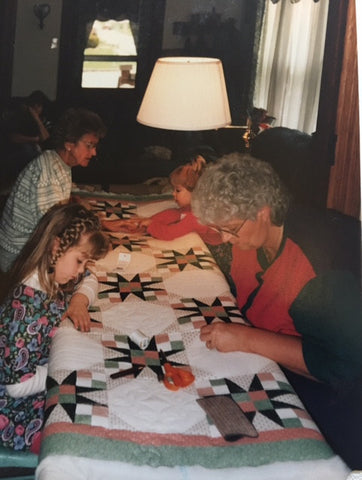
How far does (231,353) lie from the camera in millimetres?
1385

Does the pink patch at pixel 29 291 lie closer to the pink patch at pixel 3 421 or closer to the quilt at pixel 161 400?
the quilt at pixel 161 400

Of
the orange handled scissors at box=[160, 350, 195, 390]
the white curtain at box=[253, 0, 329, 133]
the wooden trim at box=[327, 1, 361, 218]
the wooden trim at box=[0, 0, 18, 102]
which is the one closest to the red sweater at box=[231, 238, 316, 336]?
the orange handled scissors at box=[160, 350, 195, 390]

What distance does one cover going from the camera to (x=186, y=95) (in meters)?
2.02

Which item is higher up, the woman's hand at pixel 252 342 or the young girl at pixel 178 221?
the young girl at pixel 178 221

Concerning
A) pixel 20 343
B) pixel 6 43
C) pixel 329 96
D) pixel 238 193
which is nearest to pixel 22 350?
pixel 20 343

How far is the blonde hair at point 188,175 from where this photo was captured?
232 centimetres

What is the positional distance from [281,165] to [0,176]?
1.64 m

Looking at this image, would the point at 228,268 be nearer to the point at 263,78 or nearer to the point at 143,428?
the point at 143,428

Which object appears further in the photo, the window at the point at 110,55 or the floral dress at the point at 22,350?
the window at the point at 110,55

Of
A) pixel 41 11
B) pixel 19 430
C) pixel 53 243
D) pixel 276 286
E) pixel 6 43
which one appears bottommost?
pixel 19 430

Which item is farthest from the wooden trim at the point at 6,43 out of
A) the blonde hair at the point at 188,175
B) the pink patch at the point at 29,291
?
the pink patch at the point at 29,291

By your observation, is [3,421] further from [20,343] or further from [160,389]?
[160,389]

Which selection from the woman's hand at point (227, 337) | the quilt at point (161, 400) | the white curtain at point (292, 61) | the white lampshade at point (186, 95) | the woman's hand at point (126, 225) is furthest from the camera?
the white curtain at point (292, 61)

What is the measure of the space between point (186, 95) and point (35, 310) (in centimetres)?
92
